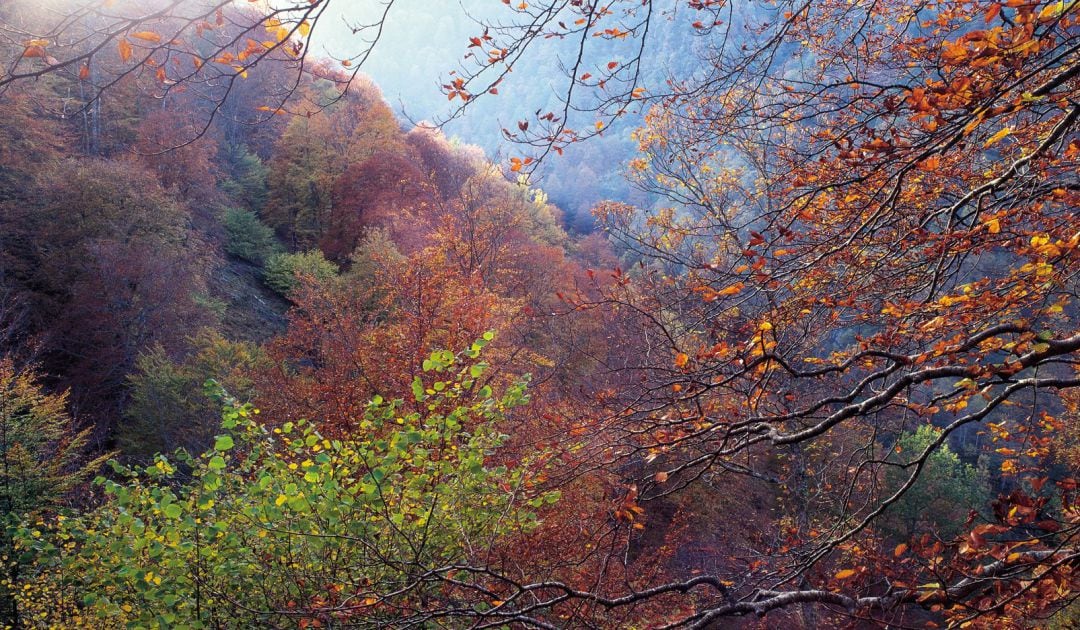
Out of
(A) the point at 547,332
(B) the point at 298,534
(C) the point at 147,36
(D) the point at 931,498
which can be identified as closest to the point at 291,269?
(A) the point at 547,332

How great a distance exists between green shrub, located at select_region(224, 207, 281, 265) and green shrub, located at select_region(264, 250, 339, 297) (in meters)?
0.98

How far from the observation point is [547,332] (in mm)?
20844

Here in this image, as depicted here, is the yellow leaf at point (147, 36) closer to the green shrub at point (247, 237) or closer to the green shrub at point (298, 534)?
the green shrub at point (298, 534)

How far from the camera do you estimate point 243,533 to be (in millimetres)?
4391

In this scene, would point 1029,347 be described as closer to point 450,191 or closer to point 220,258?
point 220,258

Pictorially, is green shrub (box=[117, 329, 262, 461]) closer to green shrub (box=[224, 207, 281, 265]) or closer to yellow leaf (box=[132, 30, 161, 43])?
green shrub (box=[224, 207, 281, 265])

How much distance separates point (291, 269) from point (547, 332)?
12.9m

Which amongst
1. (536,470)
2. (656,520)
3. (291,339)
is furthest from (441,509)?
(291,339)

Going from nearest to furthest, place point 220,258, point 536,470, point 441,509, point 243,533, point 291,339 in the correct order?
point 536,470
point 243,533
point 441,509
point 291,339
point 220,258

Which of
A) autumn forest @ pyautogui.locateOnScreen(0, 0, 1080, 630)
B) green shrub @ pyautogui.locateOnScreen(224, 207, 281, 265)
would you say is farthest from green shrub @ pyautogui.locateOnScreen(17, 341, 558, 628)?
green shrub @ pyautogui.locateOnScreen(224, 207, 281, 265)

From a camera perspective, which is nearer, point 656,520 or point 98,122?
point 656,520

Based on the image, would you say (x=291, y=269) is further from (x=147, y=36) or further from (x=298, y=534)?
(x=147, y=36)

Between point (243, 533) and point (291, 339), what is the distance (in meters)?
13.3

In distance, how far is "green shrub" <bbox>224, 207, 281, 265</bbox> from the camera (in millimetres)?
27672
